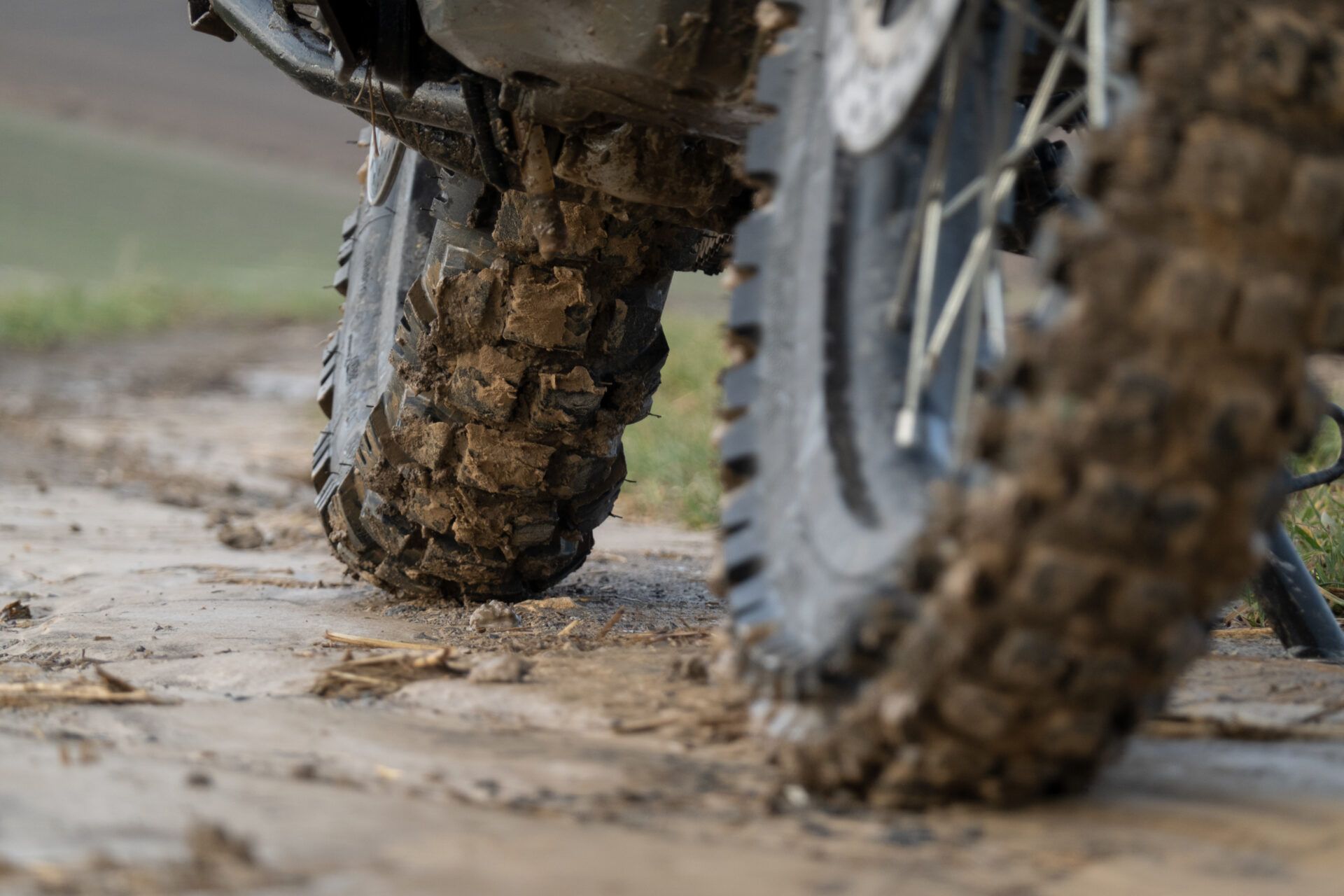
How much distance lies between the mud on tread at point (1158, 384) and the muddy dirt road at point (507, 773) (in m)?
0.12

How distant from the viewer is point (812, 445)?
1.14 m

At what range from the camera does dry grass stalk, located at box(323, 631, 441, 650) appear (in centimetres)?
184

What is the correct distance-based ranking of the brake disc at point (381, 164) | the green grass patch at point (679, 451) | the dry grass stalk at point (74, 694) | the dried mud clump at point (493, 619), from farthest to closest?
the green grass patch at point (679, 451) → the brake disc at point (381, 164) → the dried mud clump at point (493, 619) → the dry grass stalk at point (74, 694)

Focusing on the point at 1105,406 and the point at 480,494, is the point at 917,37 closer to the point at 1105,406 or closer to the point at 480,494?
the point at 1105,406

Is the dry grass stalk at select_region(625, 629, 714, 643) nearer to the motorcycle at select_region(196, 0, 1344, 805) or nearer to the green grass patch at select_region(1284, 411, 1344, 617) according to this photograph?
the motorcycle at select_region(196, 0, 1344, 805)

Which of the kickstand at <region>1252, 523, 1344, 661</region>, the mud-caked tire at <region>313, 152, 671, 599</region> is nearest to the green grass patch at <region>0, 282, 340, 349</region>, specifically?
the mud-caked tire at <region>313, 152, 671, 599</region>

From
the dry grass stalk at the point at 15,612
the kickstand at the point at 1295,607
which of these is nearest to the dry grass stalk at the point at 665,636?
the kickstand at the point at 1295,607

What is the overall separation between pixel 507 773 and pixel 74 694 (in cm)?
57

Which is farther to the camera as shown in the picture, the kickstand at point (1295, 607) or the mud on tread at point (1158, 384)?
the kickstand at point (1295, 607)

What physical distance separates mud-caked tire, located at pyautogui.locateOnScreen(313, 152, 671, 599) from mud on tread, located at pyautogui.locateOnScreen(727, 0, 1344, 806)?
1269 mm

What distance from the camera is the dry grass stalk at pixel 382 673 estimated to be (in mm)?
1551

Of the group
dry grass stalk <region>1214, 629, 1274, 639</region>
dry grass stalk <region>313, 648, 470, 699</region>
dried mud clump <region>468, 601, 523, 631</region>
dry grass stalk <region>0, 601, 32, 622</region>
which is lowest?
dry grass stalk <region>0, 601, 32, 622</region>

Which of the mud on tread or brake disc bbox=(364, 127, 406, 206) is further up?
brake disc bbox=(364, 127, 406, 206)

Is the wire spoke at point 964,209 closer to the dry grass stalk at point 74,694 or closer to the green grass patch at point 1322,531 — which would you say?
the dry grass stalk at point 74,694
